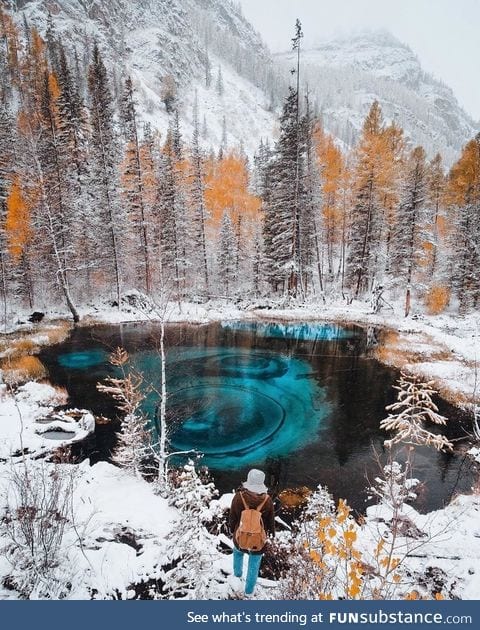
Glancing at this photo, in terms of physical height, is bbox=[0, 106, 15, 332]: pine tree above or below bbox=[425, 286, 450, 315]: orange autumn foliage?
above

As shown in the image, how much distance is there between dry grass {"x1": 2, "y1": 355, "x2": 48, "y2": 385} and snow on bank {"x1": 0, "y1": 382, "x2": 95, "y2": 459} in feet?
5.38

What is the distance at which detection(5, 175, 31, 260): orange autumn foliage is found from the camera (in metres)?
28.3

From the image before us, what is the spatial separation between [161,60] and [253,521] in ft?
433

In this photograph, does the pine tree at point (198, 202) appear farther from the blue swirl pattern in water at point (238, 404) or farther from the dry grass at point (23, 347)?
the dry grass at point (23, 347)

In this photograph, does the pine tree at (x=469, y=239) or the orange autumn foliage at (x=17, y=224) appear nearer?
the orange autumn foliage at (x=17, y=224)

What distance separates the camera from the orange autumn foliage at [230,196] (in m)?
44.0

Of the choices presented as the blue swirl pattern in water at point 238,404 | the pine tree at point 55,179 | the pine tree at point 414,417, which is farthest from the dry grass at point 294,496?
the pine tree at point 55,179

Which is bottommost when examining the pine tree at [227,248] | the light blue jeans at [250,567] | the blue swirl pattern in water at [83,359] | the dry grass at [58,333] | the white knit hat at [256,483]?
the blue swirl pattern in water at [83,359]

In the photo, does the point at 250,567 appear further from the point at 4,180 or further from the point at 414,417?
the point at 4,180

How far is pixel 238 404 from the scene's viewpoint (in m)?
14.5

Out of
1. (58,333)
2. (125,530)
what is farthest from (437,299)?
(125,530)

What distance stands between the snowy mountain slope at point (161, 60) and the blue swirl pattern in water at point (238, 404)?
80.1 metres

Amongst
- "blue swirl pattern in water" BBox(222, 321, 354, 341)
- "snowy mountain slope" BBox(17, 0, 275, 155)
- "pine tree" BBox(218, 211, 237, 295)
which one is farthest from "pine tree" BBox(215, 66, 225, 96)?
"blue swirl pattern in water" BBox(222, 321, 354, 341)

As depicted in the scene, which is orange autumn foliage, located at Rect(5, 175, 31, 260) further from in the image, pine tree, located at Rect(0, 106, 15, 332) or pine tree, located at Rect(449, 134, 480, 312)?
pine tree, located at Rect(449, 134, 480, 312)
